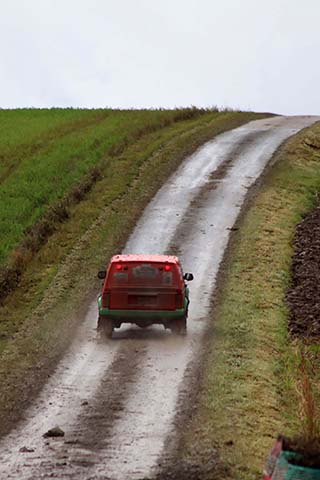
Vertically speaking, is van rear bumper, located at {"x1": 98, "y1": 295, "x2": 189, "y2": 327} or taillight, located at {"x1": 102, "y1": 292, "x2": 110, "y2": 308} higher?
taillight, located at {"x1": 102, "y1": 292, "x2": 110, "y2": 308}

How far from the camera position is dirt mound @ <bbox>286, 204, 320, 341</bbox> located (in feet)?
99.4

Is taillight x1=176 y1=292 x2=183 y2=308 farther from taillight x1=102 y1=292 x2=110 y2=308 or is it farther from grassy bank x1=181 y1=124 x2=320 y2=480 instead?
taillight x1=102 y1=292 x2=110 y2=308

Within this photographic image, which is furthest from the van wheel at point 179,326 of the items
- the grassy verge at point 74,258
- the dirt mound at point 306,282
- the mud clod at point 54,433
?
the mud clod at point 54,433

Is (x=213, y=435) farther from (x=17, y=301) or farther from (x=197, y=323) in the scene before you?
(x=17, y=301)

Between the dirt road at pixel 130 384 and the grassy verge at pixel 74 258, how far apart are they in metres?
0.53

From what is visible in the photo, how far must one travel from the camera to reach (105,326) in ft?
91.7

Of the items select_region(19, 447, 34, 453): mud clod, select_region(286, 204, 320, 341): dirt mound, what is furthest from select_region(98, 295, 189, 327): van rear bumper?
select_region(19, 447, 34, 453): mud clod

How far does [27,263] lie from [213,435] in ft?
57.7

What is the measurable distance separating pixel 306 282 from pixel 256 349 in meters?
7.80

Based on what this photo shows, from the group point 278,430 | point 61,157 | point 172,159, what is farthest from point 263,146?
point 278,430

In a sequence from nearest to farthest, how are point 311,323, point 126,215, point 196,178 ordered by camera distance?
1. point 311,323
2. point 126,215
3. point 196,178

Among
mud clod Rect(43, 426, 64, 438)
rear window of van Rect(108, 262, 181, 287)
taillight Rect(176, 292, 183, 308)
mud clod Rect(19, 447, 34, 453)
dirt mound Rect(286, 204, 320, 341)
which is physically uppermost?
rear window of van Rect(108, 262, 181, 287)

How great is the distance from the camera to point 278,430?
20328mm

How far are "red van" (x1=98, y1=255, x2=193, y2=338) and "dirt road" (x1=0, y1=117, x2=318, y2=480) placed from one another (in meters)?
0.48
